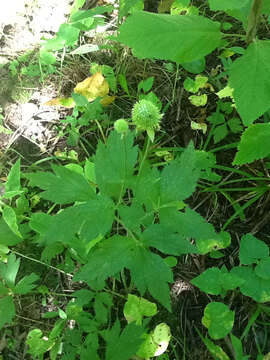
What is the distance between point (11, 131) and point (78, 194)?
91 centimetres

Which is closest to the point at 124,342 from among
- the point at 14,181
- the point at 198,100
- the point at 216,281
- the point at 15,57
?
the point at 216,281

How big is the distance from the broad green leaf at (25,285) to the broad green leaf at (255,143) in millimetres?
984

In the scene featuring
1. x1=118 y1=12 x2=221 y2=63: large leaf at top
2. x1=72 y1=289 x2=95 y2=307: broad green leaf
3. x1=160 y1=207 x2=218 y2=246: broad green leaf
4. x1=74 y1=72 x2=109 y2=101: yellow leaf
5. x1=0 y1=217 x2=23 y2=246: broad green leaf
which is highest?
x1=118 y1=12 x2=221 y2=63: large leaf at top

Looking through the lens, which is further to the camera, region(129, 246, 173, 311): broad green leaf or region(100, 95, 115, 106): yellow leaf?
region(100, 95, 115, 106): yellow leaf

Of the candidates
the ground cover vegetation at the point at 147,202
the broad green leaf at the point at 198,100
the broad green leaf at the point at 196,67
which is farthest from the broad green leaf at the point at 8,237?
the broad green leaf at the point at 196,67

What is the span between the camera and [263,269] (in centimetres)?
136

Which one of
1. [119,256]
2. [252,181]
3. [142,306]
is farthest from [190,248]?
[252,181]

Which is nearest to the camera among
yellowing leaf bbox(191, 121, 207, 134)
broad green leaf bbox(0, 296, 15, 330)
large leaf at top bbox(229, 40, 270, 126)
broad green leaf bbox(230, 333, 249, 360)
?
large leaf at top bbox(229, 40, 270, 126)

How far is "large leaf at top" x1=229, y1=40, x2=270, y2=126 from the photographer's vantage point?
942 millimetres

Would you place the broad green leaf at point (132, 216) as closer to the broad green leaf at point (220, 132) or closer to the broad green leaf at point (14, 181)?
the broad green leaf at point (14, 181)

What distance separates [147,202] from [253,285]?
1.93 ft

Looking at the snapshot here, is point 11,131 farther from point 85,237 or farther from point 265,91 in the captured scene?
point 265,91

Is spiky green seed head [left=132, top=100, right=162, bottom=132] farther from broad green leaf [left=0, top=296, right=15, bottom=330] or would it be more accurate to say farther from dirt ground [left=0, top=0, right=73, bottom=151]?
broad green leaf [left=0, top=296, right=15, bottom=330]

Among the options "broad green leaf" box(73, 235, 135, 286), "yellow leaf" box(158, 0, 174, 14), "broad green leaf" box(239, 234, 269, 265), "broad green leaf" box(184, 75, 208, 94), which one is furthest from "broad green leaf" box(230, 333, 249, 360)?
"yellow leaf" box(158, 0, 174, 14)
